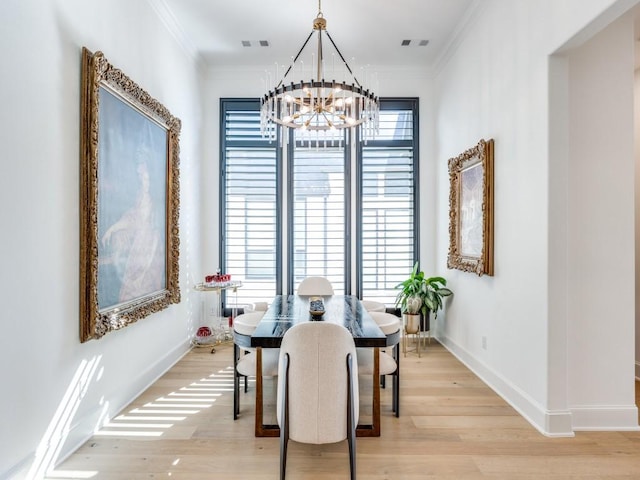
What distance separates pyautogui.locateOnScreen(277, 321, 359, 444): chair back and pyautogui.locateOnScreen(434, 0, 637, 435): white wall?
147 centimetres

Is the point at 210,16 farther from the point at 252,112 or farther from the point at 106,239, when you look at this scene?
the point at 106,239

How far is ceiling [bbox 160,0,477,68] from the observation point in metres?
3.64

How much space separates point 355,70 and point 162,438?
177 inches

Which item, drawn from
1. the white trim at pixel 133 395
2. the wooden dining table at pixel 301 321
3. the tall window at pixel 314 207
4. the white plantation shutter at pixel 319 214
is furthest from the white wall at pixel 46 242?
the white plantation shutter at pixel 319 214

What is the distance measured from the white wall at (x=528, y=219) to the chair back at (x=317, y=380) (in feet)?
4.82

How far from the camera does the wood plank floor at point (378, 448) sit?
2.13m

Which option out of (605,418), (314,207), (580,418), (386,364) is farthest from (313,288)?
(605,418)

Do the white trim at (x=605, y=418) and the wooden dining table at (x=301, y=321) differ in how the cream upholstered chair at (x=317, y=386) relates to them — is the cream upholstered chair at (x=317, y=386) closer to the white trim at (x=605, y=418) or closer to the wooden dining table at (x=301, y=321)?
the wooden dining table at (x=301, y=321)

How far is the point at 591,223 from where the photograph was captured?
257 centimetres

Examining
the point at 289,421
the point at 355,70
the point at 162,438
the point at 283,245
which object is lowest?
the point at 162,438

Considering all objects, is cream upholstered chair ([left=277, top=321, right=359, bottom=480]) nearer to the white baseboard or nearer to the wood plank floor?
the wood plank floor

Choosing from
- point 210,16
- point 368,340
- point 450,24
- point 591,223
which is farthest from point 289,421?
point 450,24

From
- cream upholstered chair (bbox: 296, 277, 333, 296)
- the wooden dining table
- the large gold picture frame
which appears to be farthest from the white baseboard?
the large gold picture frame

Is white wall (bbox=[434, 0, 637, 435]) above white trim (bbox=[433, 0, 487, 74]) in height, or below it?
below
